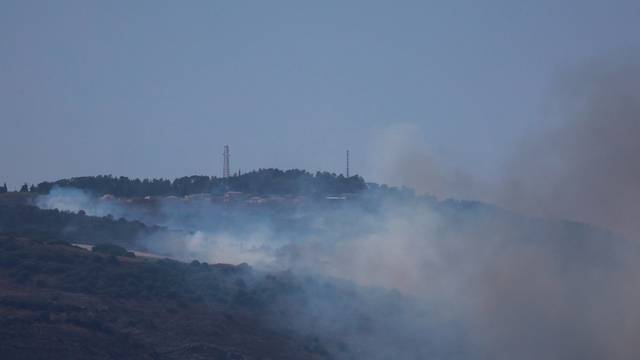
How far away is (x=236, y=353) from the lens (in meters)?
105

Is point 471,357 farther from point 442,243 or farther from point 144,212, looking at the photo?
point 144,212

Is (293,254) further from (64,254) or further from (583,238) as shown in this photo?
(583,238)

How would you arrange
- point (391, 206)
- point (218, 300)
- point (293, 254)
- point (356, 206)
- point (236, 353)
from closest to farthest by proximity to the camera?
point (236, 353)
point (218, 300)
point (293, 254)
point (391, 206)
point (356, 206)

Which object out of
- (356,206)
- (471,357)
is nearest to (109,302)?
(471,357)

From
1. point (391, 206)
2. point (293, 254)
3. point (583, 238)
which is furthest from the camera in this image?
point (391, 206)

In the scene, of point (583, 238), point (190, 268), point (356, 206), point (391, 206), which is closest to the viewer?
point (583, 238)

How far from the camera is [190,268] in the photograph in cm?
13238

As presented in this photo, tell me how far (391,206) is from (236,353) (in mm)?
53937

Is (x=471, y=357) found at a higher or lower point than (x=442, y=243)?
lower

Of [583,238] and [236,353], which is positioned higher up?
[583,238]

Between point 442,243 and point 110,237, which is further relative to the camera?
point 110,237

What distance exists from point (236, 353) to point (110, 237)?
61864mm

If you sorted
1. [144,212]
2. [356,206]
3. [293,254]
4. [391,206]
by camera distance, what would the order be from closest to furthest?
[293,254]
[391,206]
[356,206]
[144,212]

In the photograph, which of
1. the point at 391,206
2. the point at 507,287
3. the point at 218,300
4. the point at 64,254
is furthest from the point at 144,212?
the point at 507,287
